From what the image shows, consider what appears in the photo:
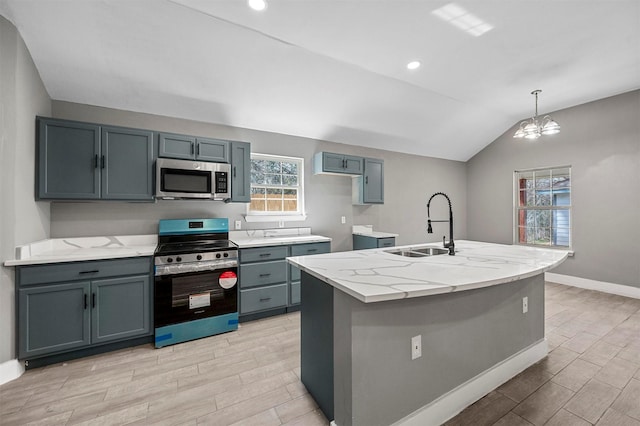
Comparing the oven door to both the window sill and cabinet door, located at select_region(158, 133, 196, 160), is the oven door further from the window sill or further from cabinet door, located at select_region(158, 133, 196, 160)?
cabinet door, located at select_region(158, 133, 196, 160)

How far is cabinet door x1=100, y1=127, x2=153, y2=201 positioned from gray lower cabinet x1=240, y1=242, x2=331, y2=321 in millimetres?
1267

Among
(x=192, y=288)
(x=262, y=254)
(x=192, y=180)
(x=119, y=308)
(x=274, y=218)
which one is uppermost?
(x=192, y=180)

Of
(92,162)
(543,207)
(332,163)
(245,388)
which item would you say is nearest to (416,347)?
(245,388)

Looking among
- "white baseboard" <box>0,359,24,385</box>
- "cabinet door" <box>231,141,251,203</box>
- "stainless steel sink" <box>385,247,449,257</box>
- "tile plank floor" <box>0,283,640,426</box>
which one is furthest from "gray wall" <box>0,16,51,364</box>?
"stainless steel sink" <box>385,247,449,257</box>

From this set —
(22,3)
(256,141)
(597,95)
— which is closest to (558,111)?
(597,95)

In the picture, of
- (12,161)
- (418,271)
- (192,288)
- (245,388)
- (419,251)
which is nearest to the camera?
(418,271)

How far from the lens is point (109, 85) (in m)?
2.78

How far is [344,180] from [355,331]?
343 cm

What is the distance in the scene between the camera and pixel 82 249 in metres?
2.72

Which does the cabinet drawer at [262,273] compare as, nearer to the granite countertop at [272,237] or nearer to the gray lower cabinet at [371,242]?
the granite countertop at [272,237]

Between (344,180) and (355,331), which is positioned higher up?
(344,180)

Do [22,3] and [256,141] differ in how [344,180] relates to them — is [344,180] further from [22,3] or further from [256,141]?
[22,3]

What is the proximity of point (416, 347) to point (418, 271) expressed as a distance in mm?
439

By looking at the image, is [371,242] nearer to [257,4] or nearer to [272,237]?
[272,237]
